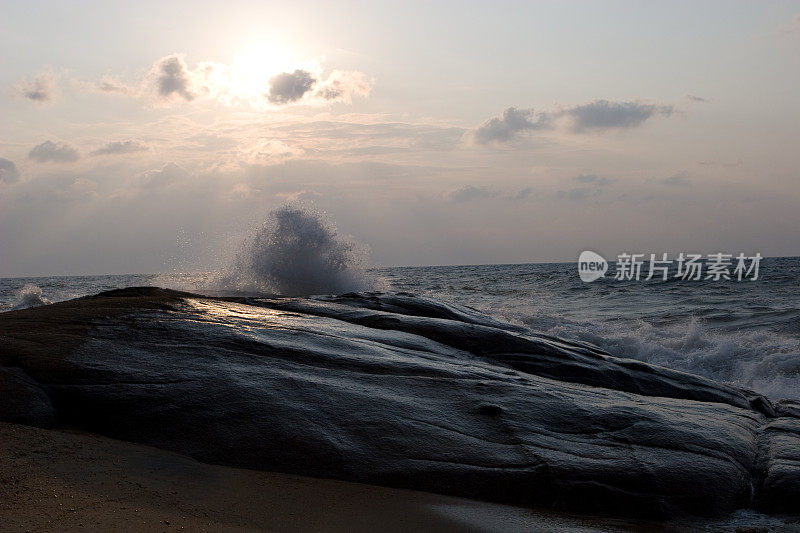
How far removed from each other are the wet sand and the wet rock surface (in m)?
0.15

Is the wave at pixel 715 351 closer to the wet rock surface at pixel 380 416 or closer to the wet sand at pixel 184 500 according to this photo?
the wet rock surface at pixel 380 416

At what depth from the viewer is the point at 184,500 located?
2879 mm

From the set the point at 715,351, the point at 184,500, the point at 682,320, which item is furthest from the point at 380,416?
the point at 682,320

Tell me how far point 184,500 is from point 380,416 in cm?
136

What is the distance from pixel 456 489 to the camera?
335cm

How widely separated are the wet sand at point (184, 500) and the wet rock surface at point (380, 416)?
15 centimetres

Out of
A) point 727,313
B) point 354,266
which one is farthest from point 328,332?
point 727,313

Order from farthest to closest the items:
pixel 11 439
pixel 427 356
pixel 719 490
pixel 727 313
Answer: pixel 727 313 → pixel 427 356 → pixel 719 490 → pixel 11 439

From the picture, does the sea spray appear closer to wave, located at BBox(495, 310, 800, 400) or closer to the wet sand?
wave, located at BBox(495, 310, 800, 400)

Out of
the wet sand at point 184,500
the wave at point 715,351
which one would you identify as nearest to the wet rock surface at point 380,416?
the wet sand at point 184,500

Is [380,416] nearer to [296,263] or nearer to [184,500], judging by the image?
[184,500]

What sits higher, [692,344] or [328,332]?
[328,332]

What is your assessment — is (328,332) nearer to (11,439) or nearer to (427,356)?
(427,356)

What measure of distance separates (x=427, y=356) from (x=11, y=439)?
327cm
